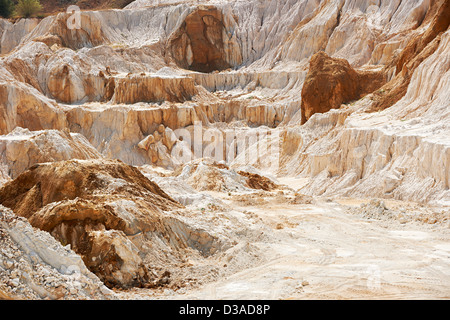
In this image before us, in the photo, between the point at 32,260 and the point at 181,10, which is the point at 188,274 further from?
the point at 181,10

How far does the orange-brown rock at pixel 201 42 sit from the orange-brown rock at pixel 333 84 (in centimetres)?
2148

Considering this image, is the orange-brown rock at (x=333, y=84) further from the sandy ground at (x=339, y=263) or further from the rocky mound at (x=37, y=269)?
the rocky mound at (x=37, y=269)

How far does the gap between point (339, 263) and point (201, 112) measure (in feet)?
103

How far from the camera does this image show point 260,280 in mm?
9352

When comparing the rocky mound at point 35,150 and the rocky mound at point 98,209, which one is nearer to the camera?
the rocky mound at point 98,209

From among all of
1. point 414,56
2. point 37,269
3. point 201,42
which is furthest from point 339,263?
point 201,42

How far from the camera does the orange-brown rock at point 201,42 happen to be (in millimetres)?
52906

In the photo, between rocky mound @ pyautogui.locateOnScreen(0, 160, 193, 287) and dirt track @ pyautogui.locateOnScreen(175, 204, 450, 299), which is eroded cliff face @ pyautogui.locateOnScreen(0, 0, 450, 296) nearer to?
rocky mound @ pyautogui.locateOnScreen(0, 160, 193, 287)

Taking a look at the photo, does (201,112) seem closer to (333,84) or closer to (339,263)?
(333,84)

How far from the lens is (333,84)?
1259 inches

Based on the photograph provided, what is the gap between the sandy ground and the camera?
28.2 feet

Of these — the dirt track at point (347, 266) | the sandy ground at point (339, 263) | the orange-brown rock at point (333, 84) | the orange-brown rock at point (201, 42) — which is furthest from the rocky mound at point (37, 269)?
the orange-brown rock at point (201, 42)

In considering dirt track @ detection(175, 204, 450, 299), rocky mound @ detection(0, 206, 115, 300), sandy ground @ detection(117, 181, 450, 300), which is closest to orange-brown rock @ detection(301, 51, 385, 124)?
sandy ground @ detection(117, 181, 450, 300)
